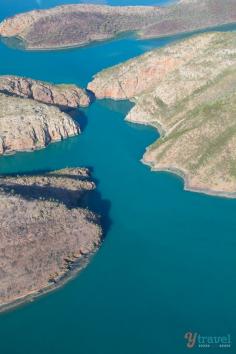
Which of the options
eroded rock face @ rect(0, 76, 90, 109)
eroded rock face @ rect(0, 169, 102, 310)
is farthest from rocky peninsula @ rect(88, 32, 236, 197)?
eroded rock face @ rect(0, 169, 102, 310)

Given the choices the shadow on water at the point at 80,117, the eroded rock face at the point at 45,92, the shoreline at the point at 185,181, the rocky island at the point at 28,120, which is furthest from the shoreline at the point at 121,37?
the shoreline at the point at 185,181

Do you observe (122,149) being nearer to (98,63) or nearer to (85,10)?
(98,63)

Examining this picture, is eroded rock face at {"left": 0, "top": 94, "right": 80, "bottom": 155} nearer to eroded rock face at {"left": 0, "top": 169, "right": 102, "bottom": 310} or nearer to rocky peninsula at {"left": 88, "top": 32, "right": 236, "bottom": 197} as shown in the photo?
rocky peninsula at {"left": 88, "top": 32, "right": 236, "bottom": 197}

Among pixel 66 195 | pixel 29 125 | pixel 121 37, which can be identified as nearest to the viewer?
pixel 66 195

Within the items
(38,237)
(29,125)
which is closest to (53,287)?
(38,237)

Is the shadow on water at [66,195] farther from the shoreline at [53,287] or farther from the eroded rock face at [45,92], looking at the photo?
the eroded rock face at [45,92]

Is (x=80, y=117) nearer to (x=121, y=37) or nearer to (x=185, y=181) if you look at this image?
(x=185, y=181)
